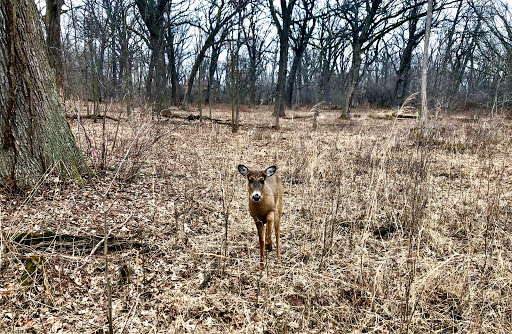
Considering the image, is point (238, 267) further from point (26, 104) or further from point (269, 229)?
point (26, 104)

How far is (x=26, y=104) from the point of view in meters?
3.76

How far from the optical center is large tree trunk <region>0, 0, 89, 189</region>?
3.55m

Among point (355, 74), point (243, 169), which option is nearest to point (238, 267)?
point (243, 169)

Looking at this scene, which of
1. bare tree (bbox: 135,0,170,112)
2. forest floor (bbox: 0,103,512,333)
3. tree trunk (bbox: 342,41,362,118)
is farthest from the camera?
tree trunk (bbox: 342,41,362,118)

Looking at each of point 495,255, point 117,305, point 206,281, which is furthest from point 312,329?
point 495,255

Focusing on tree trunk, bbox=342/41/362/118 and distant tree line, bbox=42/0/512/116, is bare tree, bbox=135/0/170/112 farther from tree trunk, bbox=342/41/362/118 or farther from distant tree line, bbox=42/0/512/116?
tree trunk, bbox=342/41/362/118

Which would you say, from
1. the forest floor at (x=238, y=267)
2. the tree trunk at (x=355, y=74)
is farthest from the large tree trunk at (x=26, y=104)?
the tree trunk at (x=355, y=74)

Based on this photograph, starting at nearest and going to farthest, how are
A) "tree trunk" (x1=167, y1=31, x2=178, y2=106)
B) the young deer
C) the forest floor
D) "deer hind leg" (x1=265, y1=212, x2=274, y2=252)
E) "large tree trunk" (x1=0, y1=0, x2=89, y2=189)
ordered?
the forest floor < the young deer < "deer hind leg" (x1=265, y1=212, x2=274, y2=252) < "large tree trunk" (x1=0, y1=0, x2=89, y2=189) < "tree trunk" (x1=167, y1=31, x2=178, y2=106)

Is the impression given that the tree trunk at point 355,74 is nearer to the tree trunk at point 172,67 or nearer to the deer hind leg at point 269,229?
the tree trunk at point 172,67

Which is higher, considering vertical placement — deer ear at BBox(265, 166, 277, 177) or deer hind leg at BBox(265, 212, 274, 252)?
deer ear at BBox(265, 166, 277, 177)

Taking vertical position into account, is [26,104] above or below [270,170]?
above

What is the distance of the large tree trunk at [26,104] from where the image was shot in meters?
3.55

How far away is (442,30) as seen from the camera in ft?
91.5

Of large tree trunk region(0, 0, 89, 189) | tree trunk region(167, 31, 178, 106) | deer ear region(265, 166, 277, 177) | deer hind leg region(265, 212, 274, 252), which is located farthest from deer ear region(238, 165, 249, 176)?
tree trunk region(167, 31, 178, 106)
